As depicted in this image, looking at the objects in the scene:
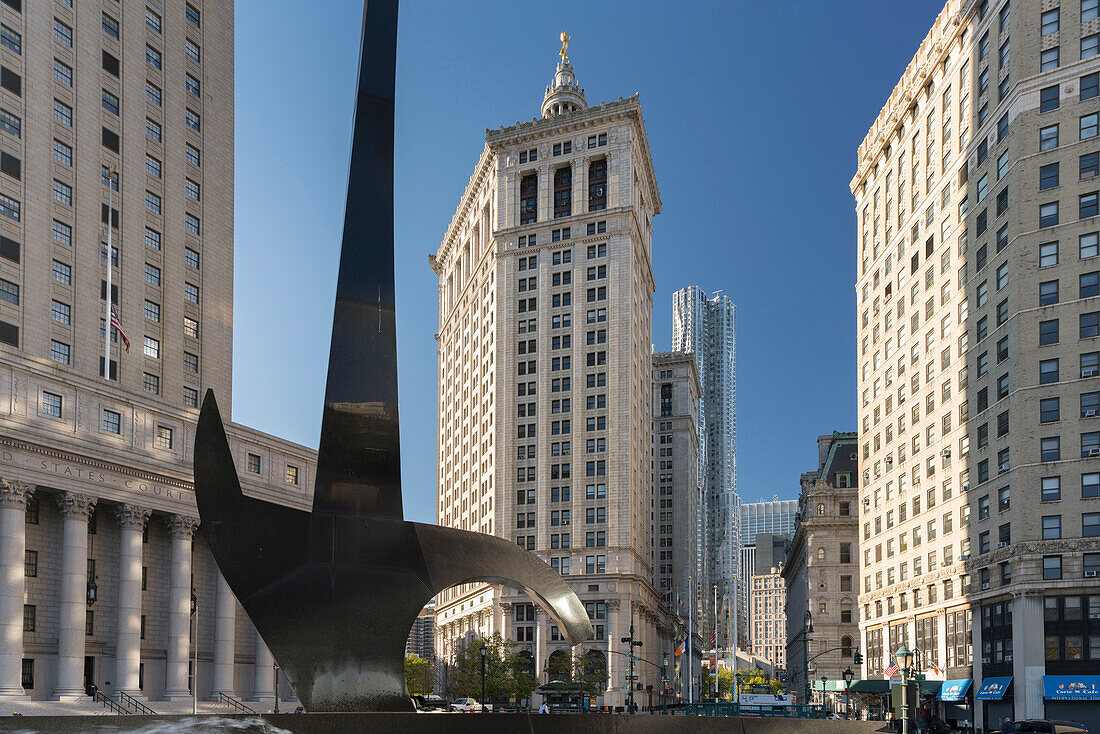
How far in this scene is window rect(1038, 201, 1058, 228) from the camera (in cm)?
6738

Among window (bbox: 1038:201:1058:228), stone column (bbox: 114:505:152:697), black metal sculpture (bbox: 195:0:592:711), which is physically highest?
window (bbox: 1038:201:1058:228)

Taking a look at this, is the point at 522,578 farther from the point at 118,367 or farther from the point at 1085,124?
the point at 1085,124

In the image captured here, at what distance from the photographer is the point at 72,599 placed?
5428 centimetres

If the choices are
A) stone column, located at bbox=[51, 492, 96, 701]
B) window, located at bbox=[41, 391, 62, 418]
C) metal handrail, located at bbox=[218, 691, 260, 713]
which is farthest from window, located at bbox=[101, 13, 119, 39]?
metal handrail, located at bbox=[218, 691, 260, 713]

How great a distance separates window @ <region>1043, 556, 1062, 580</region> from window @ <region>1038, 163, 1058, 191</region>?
24.5m

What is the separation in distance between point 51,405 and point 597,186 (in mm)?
82470

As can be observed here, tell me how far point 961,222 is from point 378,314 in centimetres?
6730

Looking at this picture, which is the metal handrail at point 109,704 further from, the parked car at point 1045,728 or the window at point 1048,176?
the window at point 1048,176

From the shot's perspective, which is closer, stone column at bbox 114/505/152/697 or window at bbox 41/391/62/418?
window at bbox 41/391/62/418

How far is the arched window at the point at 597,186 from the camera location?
125 m

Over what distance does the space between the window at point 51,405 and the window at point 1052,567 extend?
195 feet

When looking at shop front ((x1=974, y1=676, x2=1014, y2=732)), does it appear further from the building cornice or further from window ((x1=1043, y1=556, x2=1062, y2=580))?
the building cornice

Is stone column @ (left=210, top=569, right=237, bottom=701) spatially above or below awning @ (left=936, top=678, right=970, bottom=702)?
above

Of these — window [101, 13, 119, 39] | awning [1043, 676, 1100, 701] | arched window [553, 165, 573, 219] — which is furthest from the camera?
arched window [553, 165, 573, 219]
